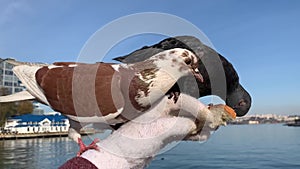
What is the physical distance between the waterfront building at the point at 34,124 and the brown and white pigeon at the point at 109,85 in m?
47.8

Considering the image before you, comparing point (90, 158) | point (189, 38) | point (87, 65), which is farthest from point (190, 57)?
point (90, 158)

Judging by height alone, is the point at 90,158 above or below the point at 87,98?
below

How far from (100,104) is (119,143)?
0.17 metres

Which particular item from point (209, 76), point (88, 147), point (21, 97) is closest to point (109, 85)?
point (88, 147)

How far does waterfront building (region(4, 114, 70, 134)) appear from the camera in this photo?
4836cm

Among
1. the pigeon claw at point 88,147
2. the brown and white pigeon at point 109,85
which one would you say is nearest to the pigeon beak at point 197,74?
the brown and white pigeon at point 109,85

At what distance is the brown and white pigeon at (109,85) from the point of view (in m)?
1.24

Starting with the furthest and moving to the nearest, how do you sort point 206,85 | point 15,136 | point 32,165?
1. point 15,136
2. point 32,165
3. point 206,85

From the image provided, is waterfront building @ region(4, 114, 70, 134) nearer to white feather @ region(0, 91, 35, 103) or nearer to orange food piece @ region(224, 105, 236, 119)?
white feather @ region(0, 91, 35, 103)

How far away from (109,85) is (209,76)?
0.39 m

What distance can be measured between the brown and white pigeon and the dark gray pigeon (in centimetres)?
5

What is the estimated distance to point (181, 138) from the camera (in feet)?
4.35

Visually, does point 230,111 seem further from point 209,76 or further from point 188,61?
point 188,61

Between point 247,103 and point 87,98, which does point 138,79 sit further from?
point 247,103
